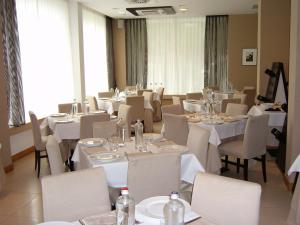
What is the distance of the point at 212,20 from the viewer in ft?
33.6

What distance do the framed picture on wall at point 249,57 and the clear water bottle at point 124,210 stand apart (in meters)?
9.33

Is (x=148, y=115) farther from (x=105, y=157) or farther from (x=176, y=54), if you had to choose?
(x=105, y=157)

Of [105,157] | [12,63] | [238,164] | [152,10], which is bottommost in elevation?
[238,164]

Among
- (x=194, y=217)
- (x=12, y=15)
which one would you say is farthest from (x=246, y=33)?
(x=194, y=217)

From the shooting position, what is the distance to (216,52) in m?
10.3

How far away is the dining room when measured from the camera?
1946 millimetres

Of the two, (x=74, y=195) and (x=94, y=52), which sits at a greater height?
(x=94, y=52)

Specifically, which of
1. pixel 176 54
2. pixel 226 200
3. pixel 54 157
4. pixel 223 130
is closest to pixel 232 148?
pixel 223 130

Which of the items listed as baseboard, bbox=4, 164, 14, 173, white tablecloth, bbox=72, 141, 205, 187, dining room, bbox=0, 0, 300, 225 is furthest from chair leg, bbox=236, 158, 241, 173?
baseboard, bbox=4, 164, 14, 173

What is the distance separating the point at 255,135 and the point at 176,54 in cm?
681

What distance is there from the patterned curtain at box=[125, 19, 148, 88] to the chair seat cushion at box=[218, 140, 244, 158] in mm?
6549

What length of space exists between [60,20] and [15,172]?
3862 millimetres

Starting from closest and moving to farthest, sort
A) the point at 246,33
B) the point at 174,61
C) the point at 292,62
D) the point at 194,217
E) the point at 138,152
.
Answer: the point at 194,217 < the point at 138,152 < the point at 292,62 < the point at 246,33 < the point at 174,61

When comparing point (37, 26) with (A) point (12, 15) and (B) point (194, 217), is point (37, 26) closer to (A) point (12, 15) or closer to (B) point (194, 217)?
(A) point (12, 15)
